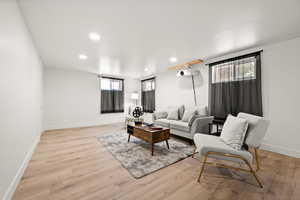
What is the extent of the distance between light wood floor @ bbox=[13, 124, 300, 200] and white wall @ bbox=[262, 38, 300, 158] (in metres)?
0.38

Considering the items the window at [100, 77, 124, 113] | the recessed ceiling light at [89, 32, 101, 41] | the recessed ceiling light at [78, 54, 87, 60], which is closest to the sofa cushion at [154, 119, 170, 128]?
the window at [100, 77, 124, 113]

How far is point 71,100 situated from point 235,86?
18.9 feet

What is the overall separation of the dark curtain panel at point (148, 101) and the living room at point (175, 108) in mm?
1696

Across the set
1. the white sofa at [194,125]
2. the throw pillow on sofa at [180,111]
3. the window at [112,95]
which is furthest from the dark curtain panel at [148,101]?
the white sofa at [194,125]

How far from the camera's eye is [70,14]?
169 cm

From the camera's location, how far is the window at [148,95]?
573cm

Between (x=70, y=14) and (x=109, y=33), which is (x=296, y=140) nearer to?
(x=109, y=33)

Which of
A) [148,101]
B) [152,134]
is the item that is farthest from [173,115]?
[148,101]

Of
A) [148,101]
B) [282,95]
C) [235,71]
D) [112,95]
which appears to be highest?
[235,71]

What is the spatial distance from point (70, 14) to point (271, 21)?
10.2 ft

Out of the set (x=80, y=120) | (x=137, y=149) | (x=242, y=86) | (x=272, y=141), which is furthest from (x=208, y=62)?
(x=80, y=120)

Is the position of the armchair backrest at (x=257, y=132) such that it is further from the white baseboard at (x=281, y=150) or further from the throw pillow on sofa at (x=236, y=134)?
the white baseboard at (x=281, y=150)

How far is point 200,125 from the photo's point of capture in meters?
2.97

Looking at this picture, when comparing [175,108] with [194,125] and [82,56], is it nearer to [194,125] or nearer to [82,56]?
[194,125]
